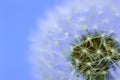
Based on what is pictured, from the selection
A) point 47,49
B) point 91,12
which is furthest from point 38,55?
point 91,12

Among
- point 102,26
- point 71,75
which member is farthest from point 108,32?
point 71,75

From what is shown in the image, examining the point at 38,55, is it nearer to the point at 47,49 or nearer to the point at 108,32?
the point at 47,49

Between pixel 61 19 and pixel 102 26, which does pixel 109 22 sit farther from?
pixel 61 19

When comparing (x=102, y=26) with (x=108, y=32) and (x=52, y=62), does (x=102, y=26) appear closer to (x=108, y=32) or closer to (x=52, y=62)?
(x=108, y=32)

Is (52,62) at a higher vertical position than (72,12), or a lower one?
lower

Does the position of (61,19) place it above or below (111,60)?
above
